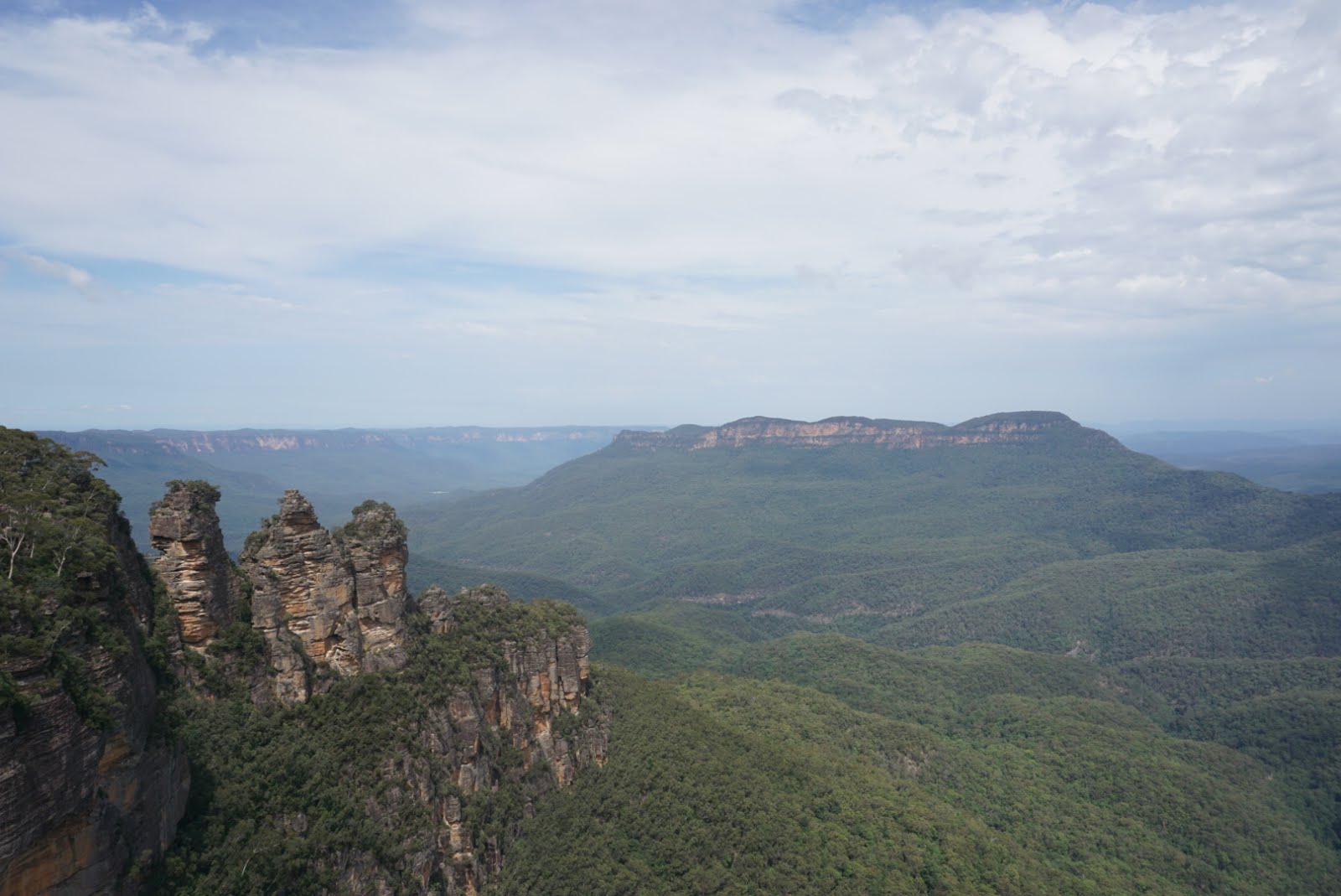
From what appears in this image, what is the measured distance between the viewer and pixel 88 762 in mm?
18500

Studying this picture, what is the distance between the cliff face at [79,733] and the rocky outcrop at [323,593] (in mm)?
8284

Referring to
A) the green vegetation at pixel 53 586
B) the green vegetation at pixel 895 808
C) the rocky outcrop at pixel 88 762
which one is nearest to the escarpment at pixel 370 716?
the rocky outcrop at pixel 88 762

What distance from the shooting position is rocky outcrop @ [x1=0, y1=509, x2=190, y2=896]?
1647 cm

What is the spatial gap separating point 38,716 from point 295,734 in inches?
642

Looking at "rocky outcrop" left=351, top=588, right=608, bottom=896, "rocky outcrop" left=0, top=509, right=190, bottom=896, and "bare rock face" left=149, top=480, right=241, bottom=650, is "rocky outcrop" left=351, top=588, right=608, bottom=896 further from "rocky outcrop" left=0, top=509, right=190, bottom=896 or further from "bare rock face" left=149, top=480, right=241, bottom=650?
"bare rock face" left=149, top=480, right=241, bottom=650

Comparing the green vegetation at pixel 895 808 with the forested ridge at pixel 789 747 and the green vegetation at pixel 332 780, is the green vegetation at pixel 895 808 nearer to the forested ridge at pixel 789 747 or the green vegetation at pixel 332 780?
the forested ridge at pixel 789 747

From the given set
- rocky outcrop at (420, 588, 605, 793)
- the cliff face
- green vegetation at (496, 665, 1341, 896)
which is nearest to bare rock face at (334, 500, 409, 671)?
rocky outcrop at (420, 588, 605, 793)

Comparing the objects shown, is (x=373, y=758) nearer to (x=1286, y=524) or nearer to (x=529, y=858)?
(x=529, y=858)

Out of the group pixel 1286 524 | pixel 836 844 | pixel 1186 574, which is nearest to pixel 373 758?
pixel 836 844

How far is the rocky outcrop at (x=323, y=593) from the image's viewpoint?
32.9 m

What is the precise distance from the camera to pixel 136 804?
21266 millimetres

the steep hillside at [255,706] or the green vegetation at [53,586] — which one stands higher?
the green vegetation at [53,586]

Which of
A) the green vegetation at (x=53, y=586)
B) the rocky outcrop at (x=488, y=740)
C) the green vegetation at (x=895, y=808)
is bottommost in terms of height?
the green vegetation at (x=895, y=808)

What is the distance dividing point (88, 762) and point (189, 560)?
13.5m
